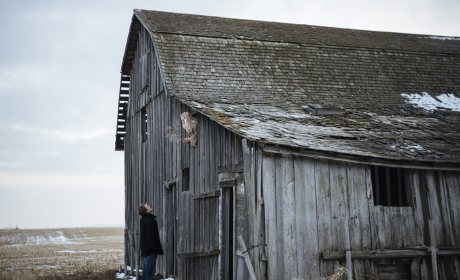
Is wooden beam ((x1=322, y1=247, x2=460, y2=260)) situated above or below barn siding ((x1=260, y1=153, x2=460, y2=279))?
below

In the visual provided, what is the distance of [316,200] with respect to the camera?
9484 mm

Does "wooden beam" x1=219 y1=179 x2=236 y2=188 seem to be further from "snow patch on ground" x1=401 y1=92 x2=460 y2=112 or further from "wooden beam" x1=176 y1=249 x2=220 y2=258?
"snow patch on ground" x1=401 y1=92 x2=460 y2=112

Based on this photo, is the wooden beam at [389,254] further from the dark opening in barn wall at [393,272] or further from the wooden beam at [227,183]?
the wooden beam at [227,183]

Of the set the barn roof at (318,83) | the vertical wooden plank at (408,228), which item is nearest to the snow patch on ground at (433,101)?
the barn roof at (318,83)

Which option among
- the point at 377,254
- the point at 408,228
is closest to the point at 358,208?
the point at 377,254

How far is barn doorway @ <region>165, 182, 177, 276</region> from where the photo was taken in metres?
13.3

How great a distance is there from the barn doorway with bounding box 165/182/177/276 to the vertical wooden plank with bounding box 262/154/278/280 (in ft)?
14.9

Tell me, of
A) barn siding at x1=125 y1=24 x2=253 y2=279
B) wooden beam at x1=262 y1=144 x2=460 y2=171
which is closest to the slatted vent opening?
barn siding at x1=125 y1=24 x2=253 y2=279

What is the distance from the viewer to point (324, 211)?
9523 millimetres

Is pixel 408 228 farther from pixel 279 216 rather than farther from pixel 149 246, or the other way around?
pixel 149 246

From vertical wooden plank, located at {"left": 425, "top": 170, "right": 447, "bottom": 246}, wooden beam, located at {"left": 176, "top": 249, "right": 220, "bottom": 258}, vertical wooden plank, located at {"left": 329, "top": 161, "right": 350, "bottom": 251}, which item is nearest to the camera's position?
vertical wooden plank, located at {"left": 329, "top": 161, "right": 350, "bottom": 251}

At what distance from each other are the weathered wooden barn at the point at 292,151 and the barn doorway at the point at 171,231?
37 millimetres

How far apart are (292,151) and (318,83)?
568 cm

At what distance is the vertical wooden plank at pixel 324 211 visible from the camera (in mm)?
9422
